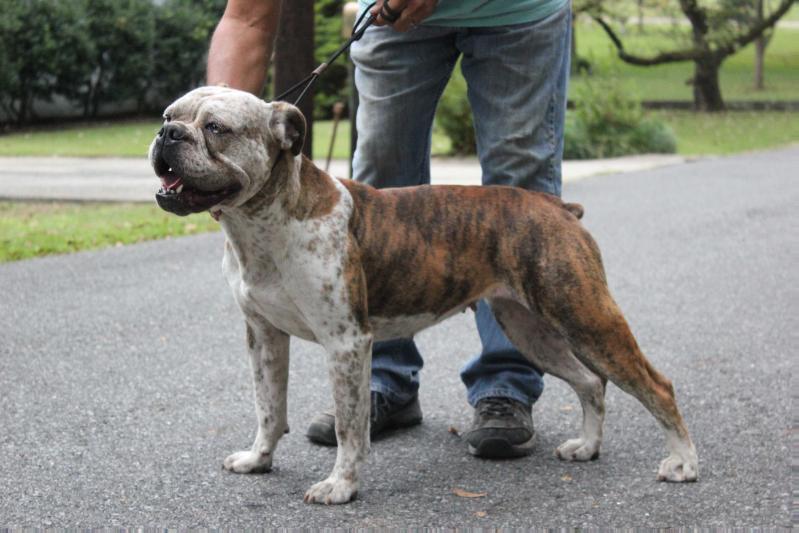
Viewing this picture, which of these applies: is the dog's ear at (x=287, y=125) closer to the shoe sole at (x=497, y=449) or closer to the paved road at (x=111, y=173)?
the shoe sole at (x=497, y=449)

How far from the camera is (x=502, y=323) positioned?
4266 mm

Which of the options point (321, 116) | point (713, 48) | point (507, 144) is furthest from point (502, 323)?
point (713, 48)

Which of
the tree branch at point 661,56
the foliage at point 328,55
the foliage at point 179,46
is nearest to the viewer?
the foliage at point 179,46

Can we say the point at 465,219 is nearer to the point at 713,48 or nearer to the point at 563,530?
the point at 563,530

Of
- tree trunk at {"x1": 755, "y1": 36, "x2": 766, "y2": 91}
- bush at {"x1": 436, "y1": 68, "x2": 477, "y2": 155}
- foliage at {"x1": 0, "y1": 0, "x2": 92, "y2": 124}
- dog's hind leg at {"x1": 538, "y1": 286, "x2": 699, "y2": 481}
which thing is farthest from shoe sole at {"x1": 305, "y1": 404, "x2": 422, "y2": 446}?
tree trunk at {"x1": 755, "y1": 36, "x2": 766, "y2": 91}

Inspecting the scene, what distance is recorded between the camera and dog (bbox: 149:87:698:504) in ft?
11.5

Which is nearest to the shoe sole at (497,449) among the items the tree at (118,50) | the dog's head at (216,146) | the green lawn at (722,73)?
the dog's head at (216,146)

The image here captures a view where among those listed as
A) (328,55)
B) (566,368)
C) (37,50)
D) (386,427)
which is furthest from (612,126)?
(566,368)

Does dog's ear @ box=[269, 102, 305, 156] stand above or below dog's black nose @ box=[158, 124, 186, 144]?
below

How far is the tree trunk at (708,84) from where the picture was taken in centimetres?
3206

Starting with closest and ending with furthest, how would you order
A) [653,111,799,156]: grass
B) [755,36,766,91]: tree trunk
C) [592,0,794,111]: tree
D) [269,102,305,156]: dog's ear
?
[269,102,305,156]: dog's ear → [653,111,799,156]: grass → [592,0,794,111]: tree → [755,36,766,91]: tree trunk

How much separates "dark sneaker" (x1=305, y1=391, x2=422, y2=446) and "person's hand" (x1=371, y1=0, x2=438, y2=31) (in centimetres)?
133

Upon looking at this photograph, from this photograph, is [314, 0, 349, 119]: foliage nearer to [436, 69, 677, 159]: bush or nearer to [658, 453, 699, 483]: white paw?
[436, 69, 677, 159]: bush

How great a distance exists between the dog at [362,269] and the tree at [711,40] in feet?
93.9
